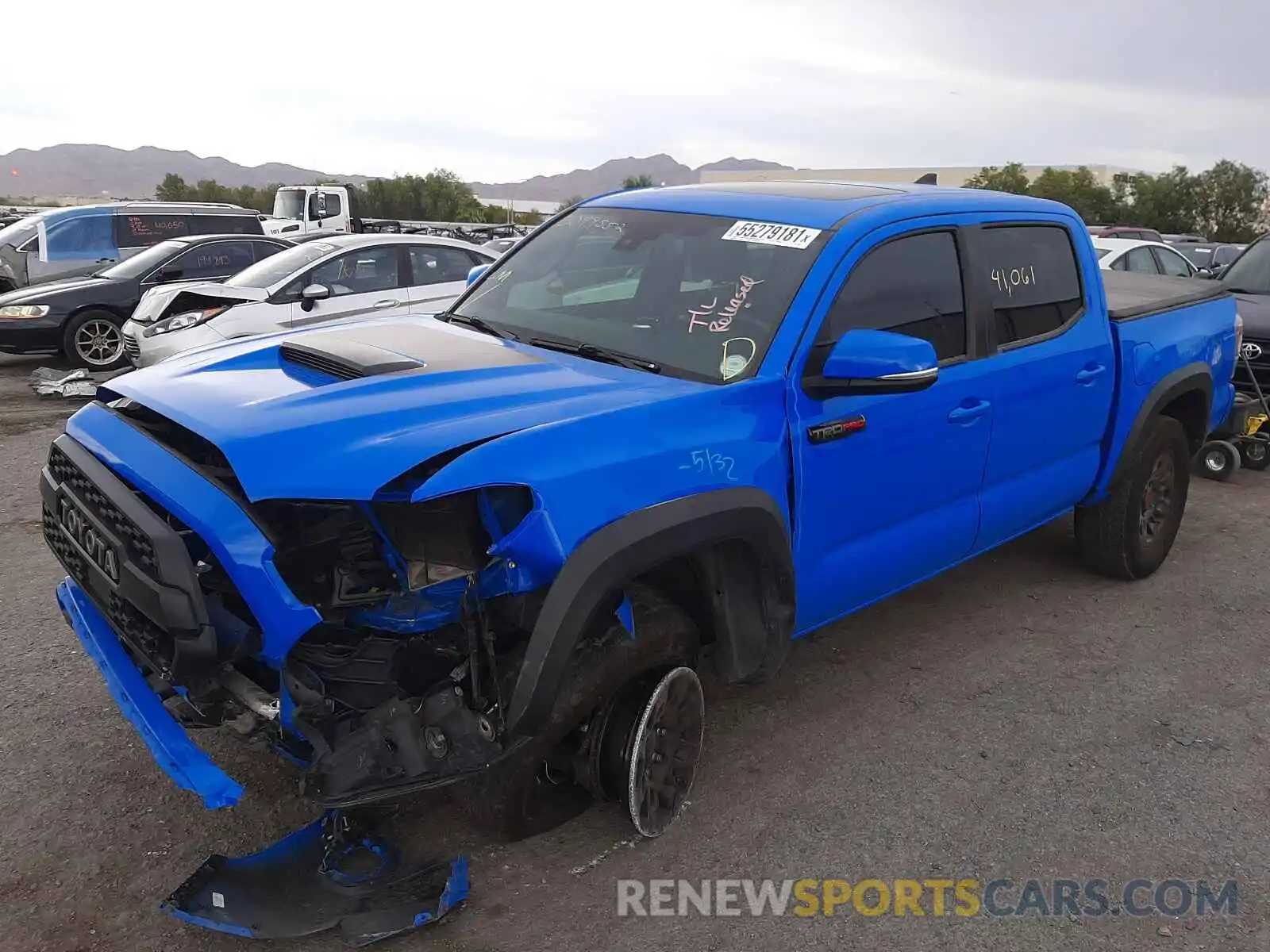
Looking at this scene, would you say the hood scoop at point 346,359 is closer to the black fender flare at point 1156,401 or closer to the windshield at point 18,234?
the black fender flare at point 1156,401

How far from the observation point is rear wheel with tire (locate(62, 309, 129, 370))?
34.9 feet

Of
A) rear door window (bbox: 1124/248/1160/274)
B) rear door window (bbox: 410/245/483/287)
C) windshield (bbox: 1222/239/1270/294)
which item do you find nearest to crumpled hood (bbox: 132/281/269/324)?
rear door window (bbox: 410/245/483/287)

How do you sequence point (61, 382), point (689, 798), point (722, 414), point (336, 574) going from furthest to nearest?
point (61, 382)
point (689, 798)
point (722, 414)
point (336, 574)

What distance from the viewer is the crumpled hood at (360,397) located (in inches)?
95.6

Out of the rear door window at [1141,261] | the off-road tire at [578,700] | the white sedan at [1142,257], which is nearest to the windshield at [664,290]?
the off-road tire at [578,700]

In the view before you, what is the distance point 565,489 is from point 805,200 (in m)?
1.83

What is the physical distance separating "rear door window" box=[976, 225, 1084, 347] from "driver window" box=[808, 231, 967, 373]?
26 cm

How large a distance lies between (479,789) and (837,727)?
5.67ft

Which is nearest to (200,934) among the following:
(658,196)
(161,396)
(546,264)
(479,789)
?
(479,789)

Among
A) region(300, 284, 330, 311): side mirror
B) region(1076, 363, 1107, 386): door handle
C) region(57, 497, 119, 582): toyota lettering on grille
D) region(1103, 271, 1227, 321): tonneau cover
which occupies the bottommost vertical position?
region(57, 497, 119, 582): toyota lettering on grille

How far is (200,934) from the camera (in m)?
2.69

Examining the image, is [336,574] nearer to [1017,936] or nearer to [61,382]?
[1017,936]

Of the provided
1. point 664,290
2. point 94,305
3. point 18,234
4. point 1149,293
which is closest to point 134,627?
point 664,290

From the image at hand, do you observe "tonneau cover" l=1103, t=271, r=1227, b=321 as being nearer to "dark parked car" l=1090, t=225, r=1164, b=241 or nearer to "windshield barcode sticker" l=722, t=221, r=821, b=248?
"windshield barcode sticker" l=722, t=221, r=821, b=248
